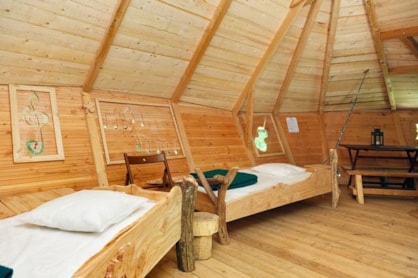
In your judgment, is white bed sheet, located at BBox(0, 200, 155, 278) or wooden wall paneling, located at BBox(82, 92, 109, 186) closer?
white bed sheet, located at BBox(0, 200, 155, 278)

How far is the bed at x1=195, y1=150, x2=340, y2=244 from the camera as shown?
95.4 inches

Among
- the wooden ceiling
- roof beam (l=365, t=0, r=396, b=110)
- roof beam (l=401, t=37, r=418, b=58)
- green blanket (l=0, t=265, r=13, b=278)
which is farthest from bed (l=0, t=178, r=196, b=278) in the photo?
roof beam (l=401, t=37, r=418, b=58)

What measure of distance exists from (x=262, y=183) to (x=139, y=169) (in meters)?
1.36

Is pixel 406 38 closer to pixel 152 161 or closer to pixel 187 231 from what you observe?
pixel 152 161

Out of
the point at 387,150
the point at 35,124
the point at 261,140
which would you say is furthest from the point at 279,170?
the point at 35,124

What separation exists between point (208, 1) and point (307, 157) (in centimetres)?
329

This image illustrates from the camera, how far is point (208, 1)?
2938 millimetres

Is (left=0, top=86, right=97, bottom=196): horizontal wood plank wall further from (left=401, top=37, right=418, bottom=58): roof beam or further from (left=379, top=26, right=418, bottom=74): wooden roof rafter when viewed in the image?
(left=401, top=37, right=418, bottom=58): roof beam

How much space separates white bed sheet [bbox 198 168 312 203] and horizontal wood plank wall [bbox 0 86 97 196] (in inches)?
47.4

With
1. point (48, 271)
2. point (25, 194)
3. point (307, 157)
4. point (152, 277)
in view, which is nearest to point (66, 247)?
point (48, 271)

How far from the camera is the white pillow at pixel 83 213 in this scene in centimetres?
139

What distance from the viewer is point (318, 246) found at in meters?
2.46

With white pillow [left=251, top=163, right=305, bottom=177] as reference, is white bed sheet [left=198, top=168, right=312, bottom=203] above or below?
below

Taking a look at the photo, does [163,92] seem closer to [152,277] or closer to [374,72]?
[152,277]
